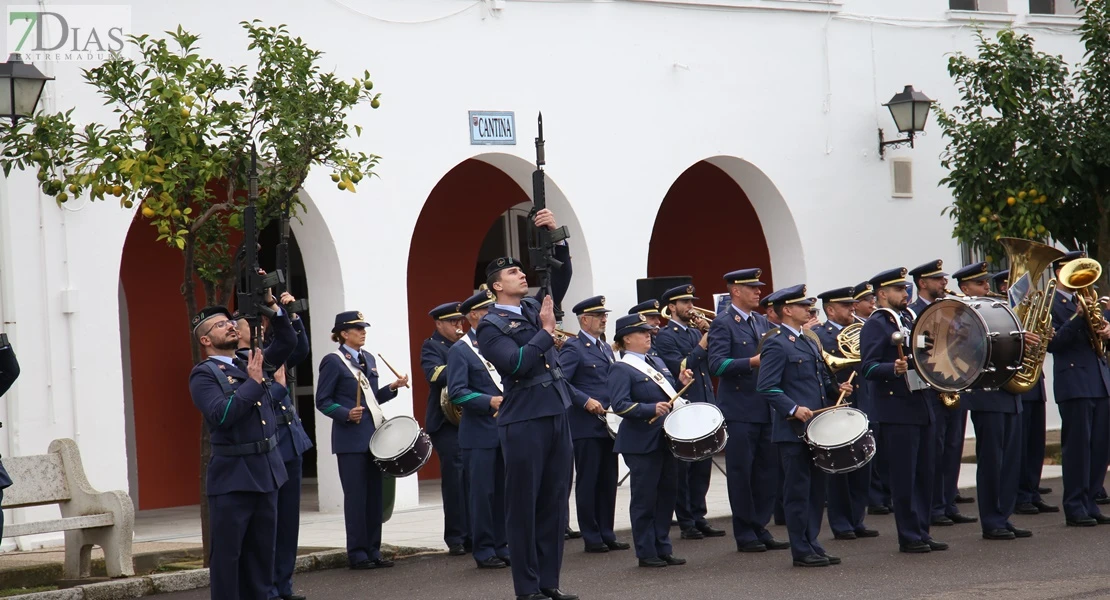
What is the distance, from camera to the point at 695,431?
32.2 feet

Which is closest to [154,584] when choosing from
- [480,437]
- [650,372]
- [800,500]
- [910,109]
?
[480,437]

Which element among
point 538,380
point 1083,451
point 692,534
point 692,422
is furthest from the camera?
point 692,534

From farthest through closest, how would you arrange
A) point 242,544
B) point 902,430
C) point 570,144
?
point 570,144
point 902,430
point 242,544

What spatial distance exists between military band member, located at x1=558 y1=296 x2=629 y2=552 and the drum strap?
65cm

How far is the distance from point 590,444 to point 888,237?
7.27 meters

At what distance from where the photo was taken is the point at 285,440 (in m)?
9.27

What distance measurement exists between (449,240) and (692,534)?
649 cm

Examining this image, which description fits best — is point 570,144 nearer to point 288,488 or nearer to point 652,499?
point 652,499

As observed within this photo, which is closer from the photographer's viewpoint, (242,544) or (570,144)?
(242,544)

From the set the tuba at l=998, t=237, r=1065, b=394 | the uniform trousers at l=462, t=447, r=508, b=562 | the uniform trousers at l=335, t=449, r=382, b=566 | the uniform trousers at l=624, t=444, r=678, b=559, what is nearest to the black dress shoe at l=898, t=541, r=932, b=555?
the tuba at l=998, t=237, r=1065, b=394

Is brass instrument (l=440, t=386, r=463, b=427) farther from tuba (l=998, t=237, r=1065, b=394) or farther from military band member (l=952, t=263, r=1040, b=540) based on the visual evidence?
tuba (l=998, t=237, r=1065, b=394)

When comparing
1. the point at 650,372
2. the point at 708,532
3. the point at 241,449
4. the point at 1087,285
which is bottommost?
the point at 708,532

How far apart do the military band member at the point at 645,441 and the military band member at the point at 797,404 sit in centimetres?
75

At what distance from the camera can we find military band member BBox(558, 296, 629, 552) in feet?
35.7
